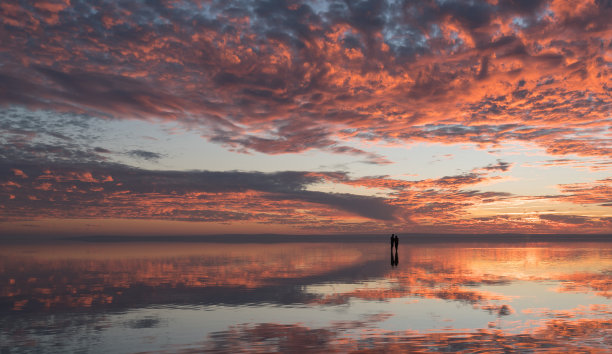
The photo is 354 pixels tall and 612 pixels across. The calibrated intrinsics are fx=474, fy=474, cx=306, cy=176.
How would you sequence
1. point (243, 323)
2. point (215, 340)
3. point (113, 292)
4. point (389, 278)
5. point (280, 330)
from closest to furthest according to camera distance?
1. point (215, 340)
2. point (280, 330)
3. point (243, 323)
4. point (113, 292)
5. point (389, 278)

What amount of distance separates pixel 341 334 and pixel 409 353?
12.0ft

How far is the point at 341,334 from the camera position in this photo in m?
19.1

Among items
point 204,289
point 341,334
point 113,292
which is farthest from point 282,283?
point 341,334

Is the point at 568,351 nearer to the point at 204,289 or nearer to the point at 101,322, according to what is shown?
the point at 101,322

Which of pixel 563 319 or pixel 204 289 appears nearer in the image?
pixel 563 319

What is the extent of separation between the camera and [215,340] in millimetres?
18141

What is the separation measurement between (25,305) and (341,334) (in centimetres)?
1825

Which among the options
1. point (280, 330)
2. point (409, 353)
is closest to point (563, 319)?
point (409, 353)

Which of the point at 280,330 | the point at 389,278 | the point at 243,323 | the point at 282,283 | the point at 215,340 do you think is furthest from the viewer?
the point at 389,278

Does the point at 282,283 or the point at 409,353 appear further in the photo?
the point at 282,283

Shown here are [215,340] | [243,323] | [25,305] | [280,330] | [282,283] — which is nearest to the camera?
[215,340]

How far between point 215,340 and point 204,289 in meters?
14.9

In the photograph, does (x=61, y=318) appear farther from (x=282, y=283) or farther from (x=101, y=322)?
(x=282, y=283)

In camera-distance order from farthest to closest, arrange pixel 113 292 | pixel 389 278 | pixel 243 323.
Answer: pixel 389 278
pixel 113 292
pixel 243 323
